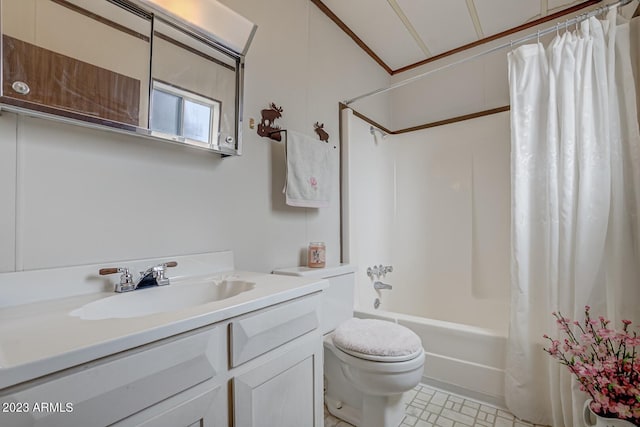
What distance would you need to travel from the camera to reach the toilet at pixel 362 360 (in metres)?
1.23

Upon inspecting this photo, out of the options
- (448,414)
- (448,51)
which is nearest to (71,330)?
(448,414)

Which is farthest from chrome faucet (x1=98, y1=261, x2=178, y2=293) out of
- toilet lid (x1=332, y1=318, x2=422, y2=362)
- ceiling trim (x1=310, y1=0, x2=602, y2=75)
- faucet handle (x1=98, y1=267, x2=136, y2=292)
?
ceiling trim (x1=310, y1=0, x2=602, y2=75)

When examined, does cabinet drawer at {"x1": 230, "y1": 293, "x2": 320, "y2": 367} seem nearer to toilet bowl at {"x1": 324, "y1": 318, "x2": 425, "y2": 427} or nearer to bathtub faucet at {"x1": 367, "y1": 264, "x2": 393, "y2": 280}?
toilet bowl at {"x1": 324, "y1": 318, "x2": 425, "y2": 427}

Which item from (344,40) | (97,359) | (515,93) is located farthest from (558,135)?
(97,359)

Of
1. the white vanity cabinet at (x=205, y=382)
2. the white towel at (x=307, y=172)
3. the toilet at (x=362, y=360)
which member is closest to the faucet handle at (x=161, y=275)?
the white vanity cabinet at (x=205, y=382)

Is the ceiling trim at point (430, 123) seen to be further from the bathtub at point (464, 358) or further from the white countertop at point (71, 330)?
the white countertop at point (71, 330)

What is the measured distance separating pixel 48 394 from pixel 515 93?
→ 214cm

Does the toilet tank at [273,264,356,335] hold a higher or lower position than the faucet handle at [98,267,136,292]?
lower

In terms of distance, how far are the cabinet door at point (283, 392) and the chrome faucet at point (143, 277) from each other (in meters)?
0.48

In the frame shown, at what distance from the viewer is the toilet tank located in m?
1.56

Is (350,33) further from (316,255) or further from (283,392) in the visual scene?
(283,392)

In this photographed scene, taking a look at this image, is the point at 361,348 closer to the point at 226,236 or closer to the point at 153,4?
the point at 226,236

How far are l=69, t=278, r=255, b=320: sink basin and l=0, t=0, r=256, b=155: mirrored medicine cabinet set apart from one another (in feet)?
1.78

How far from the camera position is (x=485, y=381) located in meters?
1.61
